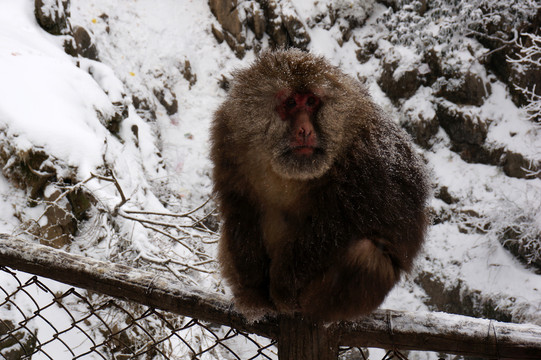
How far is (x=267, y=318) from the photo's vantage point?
1360 mm

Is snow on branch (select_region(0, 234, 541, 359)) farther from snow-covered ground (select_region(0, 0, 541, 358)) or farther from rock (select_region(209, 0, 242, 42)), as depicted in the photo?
rock (select_region(209, 0, 242, 42))

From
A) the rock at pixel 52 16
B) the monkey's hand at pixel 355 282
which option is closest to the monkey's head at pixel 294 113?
the monkey's hand at pixel 355 282

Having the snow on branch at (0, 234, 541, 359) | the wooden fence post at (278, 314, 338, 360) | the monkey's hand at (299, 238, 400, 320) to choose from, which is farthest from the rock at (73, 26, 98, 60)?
the wooden fence post at (278, 314, 338, 360)

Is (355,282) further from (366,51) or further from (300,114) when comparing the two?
(366,51)

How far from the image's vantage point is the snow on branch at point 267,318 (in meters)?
1.09

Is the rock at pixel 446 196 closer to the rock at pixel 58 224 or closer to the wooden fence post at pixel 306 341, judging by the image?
the rock at pixel 58 224

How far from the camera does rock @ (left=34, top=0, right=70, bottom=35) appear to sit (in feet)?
22.9

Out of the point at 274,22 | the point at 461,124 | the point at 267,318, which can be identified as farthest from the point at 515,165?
the point at 267,318

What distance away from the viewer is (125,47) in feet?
35.3

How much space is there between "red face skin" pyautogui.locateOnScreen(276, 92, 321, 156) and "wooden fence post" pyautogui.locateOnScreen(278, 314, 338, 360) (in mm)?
634

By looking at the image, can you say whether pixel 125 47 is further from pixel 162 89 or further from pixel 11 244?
pixel 11 244

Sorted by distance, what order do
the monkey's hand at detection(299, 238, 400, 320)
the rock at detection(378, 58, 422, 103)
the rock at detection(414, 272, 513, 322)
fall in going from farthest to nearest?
the rock at detection(378, 58, 422, 103) → the rock at detection(414, 272, 513, 322) → the monkey's hand at detection(299, 238, 400, 320)

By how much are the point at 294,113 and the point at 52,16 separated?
6.63 metres

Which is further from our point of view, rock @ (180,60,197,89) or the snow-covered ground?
rock @ (180,60,197,89)
